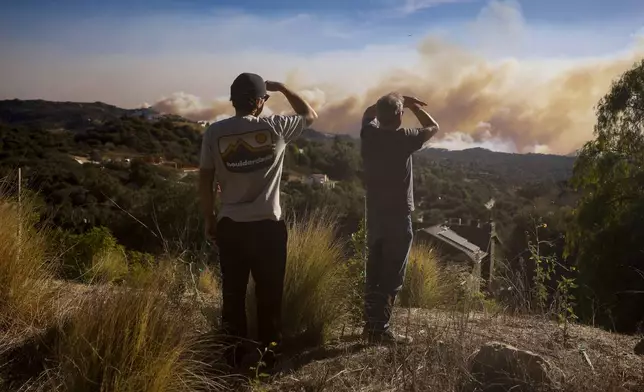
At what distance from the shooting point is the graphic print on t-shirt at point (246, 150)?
14.0ft

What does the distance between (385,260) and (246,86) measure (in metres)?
1.77

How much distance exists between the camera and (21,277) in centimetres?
480

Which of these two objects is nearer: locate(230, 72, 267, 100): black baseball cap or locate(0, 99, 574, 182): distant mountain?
locate(230, 72, 267, 100): black baseball cap

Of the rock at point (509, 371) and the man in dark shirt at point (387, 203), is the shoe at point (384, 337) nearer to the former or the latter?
the man in dark shirt at point (387, 203)

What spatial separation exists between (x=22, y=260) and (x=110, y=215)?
1497cm

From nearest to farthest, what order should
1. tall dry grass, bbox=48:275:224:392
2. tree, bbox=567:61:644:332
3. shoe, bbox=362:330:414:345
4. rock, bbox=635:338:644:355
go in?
tall dry grass, bbox=48:275:224:392 < shoe, bbox=362:330:414:345 < rock, bbox=635:338:644:355 < tree, bbox=567:61:644:332

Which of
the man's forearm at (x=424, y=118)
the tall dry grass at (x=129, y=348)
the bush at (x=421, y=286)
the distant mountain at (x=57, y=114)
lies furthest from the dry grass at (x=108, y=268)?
the distant mountain at (x=57, y=114)

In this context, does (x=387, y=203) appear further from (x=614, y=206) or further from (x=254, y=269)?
(x=614, y=206)

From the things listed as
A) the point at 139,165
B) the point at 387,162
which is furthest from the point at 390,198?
the point at 139,165

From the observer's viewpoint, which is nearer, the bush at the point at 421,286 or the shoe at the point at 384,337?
the shoe at the point at 384,337

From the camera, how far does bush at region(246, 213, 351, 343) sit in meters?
5.08

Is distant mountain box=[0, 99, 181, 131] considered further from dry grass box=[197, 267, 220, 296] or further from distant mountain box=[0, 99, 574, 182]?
dry grass box=[197, 267, 220, 296]

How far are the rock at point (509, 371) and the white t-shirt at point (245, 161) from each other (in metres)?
1.56

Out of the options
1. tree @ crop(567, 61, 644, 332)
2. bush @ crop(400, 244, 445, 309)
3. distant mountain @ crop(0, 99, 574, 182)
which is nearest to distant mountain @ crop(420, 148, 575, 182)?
distant mountain @ crop(0, 99, 574, 182)
